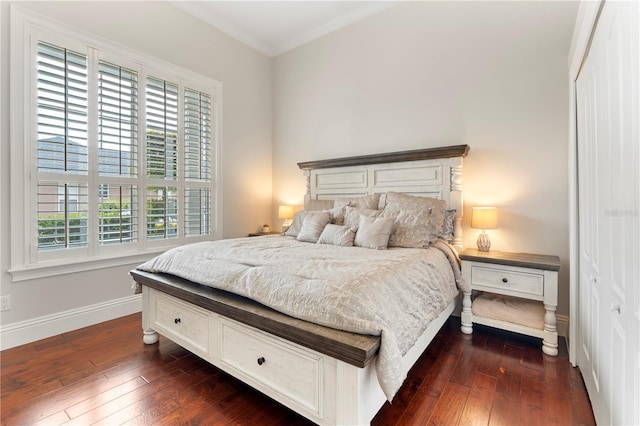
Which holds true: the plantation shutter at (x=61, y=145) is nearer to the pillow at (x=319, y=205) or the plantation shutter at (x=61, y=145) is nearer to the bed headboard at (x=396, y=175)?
the pillow at (x=319, y=205)

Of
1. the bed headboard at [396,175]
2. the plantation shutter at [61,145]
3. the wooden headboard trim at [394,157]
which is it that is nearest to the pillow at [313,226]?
the bed headboard at [396,175]

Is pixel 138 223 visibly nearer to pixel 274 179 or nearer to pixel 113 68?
pixel 113 68

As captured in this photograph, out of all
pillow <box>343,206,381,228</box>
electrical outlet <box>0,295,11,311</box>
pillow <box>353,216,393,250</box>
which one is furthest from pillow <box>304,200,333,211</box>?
electrical outlet <box>0,295,11,311</box>

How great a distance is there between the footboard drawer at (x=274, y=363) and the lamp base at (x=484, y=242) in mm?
2036

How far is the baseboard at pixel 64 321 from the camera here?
2.27 meters

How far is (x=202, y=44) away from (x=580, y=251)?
166 inches

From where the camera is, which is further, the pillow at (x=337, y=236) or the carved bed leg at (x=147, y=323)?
the pillow at (x=337, y=236)

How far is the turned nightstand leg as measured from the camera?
2117 mm

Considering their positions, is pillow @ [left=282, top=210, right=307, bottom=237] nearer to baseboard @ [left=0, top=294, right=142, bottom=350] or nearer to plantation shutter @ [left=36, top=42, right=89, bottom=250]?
baseboard @ [left=0, top=294, right=142, bottom=350]

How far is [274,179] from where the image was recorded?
4453mm

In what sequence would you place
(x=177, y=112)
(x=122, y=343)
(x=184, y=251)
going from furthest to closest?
(x=177, y=112)
(x=122, y=343)
(x=184, y=251)

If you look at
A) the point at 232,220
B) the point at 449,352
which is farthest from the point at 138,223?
the point at 449,352

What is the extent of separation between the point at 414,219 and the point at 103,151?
2.93 m

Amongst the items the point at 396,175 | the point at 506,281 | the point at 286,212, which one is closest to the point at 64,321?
the point at 286,212
